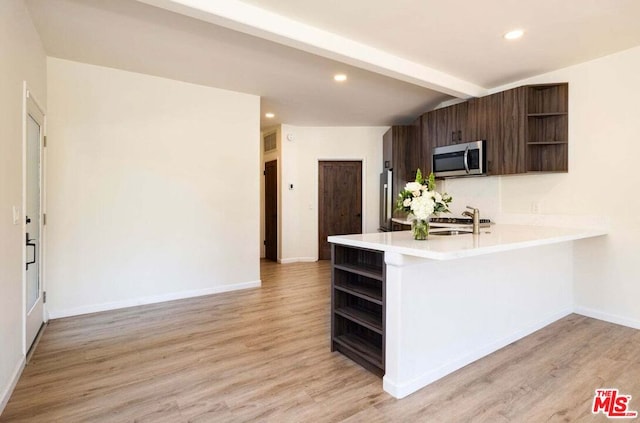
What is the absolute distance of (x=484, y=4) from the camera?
2359 millimetres

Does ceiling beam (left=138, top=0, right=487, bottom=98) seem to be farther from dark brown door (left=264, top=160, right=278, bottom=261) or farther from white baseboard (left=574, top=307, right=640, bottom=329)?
dark brown door (left=264, top=160, right=278, bottom=261)

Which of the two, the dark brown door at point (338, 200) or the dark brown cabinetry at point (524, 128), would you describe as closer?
the dark brown cabinetry at point (524, 128)

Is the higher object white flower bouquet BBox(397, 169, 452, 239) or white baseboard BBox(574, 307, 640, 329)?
white flower bouquet BBox(397, 169, 452, 239)

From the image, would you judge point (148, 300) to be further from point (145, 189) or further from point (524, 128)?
point (524, 128)

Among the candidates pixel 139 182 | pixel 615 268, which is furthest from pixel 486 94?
pixel 139 182

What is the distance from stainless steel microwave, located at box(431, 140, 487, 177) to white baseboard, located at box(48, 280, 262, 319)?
2938mm

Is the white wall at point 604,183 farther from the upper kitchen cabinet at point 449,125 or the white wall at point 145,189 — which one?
the white wall at point 145,189

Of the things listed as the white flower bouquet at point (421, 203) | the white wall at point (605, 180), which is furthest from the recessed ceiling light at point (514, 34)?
the white flower bouquet at point (421, 203)

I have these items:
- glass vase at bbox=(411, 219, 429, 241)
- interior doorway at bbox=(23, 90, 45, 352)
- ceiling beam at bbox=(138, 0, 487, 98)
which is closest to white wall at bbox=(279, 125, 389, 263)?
ceiling beam at bbox=(138, 0, 487, 98)

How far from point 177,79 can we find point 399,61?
254 cm

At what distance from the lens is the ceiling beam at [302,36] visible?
7.38 feet

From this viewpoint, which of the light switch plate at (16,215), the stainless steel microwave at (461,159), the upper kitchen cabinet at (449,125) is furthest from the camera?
the upper kitchen cabinet at (449,125)

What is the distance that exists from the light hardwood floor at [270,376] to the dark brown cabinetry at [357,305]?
0.11m

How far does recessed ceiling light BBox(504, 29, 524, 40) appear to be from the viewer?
9.00 feet
